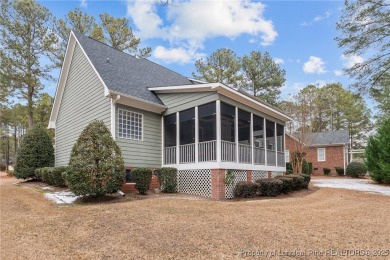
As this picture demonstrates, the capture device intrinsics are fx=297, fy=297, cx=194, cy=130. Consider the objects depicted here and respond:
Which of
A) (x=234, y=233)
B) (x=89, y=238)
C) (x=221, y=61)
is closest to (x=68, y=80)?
(x=89, y=238)

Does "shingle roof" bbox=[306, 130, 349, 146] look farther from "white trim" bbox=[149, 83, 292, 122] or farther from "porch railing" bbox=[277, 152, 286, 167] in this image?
"white trim" bbox=[149, 83, 292, 122]

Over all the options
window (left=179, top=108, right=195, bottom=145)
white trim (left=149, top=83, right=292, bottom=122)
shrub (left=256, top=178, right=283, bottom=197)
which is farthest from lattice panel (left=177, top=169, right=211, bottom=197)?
white trim (left=149, top=83, right=292, bottom=122)

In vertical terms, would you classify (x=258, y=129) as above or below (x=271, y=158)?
above

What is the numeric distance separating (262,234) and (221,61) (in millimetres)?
31722

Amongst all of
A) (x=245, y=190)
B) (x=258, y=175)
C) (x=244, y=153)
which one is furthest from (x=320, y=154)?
(x=245, y=190)

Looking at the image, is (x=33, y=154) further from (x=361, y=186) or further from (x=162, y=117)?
(x=361, y=186)

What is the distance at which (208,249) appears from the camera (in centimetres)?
512

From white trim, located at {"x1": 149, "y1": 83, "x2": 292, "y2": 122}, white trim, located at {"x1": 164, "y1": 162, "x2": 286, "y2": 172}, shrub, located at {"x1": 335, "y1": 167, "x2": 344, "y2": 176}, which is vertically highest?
white trim, located at {"x1": 149, "y1": 83, "x2": 292, "y2": 122}

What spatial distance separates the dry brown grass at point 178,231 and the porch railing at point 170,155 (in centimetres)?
491

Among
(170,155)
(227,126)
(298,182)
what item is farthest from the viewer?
(227,126)

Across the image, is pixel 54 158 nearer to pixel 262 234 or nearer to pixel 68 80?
pixel 68 80

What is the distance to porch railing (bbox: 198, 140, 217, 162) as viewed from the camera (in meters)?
12.4

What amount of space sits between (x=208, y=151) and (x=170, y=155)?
7.64ft

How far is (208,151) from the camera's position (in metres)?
12.6
